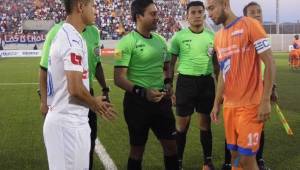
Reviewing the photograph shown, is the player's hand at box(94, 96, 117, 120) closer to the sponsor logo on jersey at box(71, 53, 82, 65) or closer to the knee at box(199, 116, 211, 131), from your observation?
the sponsor logo on jersey at box(71, 53, 82, 65)

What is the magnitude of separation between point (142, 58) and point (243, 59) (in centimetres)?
123

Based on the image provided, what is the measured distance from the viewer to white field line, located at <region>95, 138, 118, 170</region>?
22.7 ft

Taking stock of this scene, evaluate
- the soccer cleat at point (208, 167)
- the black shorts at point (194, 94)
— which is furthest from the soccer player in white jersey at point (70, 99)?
the soccer cleat at point (208, 167)

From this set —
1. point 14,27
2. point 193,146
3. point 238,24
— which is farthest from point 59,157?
point 14,27

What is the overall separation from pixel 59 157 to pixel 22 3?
54.4 metres

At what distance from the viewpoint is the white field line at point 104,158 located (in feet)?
22.7

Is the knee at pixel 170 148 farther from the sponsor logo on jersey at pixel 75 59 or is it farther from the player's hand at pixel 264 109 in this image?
the sponsor logo on jersey at pixel 75 59

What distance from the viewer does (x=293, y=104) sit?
13.2 m

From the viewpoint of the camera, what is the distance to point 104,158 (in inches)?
292

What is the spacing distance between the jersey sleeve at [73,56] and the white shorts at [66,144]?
0.41 m

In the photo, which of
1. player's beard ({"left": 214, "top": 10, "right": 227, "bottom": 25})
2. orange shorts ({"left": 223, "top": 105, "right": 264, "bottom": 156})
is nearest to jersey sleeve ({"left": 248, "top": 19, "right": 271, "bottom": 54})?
player's beard ({"left": 214, "top": 10, "right": 227, "bottom": 25})

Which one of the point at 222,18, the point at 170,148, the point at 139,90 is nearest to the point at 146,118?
the point at 139,90

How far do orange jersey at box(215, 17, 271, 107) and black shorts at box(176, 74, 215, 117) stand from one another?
1920mm

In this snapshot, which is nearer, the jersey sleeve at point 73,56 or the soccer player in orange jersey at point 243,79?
the jersey sleeve at point 73,56
